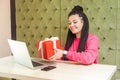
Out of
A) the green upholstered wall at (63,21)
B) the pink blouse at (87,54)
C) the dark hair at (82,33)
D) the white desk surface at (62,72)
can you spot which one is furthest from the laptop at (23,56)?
the green upholstered wall at (63,21)

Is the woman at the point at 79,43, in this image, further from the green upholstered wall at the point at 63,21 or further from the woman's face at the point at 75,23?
the green upholstered wall at the point at 63,21

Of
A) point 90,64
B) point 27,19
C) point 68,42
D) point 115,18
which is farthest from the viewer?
point 27,19


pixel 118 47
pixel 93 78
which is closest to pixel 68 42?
pixel 118 47

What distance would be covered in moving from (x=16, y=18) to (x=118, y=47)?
146 cm

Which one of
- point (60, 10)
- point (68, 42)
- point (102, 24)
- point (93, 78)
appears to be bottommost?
point (93, 78)

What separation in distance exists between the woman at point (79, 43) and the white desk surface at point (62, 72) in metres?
0.08

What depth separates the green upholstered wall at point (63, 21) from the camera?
2418 millimetres

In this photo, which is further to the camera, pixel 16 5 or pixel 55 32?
pixel 16 5

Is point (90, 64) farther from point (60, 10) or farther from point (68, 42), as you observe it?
point (60, 10)

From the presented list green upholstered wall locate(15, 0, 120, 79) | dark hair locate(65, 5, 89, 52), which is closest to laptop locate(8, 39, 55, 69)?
dark hair locate(65, 5, 89, 52)

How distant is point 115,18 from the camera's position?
2389mm

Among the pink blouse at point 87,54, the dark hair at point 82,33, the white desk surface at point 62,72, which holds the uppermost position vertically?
the dark hair at point 82,33

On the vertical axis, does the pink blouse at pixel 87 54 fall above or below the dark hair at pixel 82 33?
below

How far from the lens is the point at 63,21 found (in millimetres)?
2682
